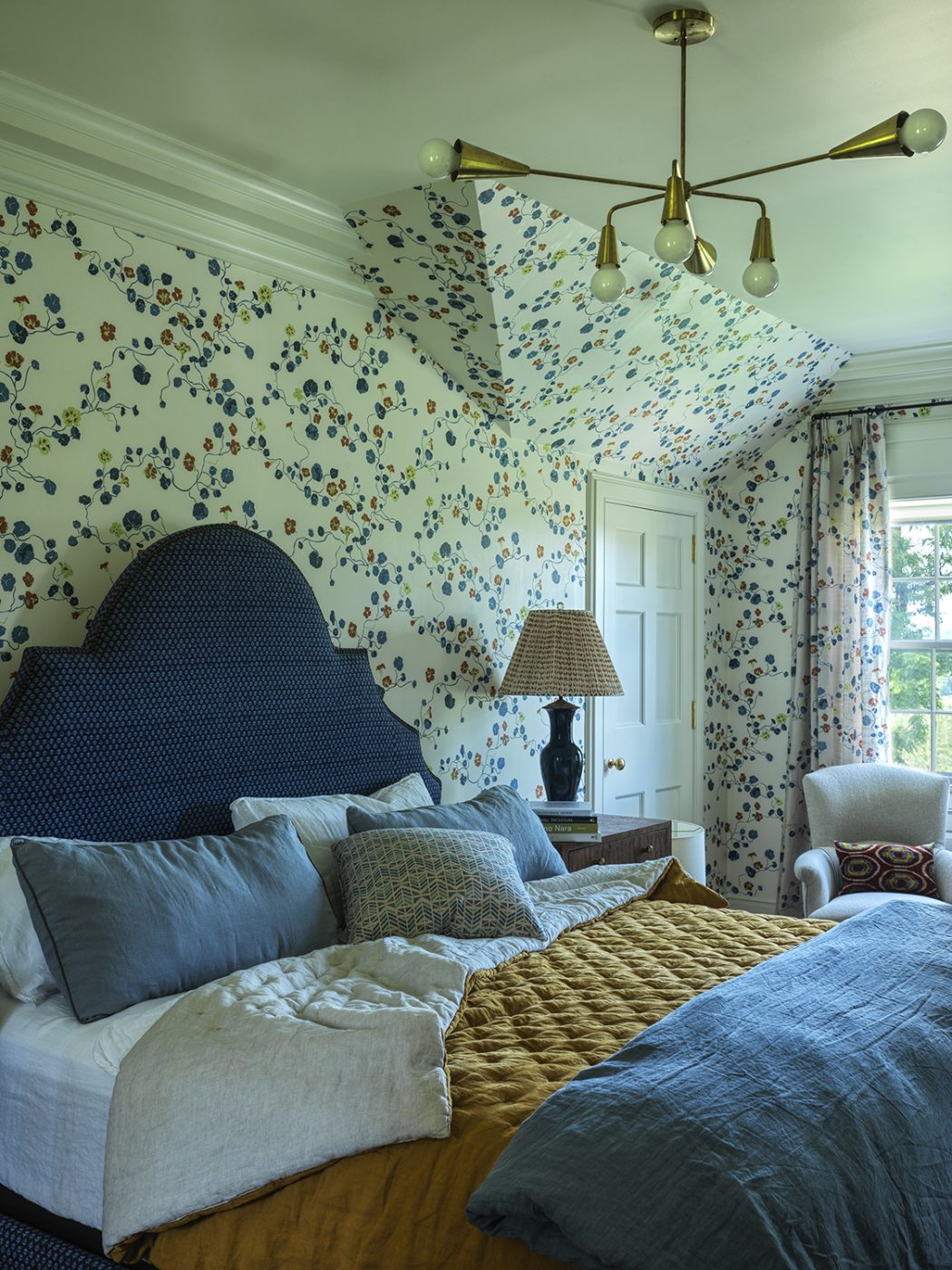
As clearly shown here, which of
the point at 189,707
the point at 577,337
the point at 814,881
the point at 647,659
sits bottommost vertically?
the point at 814,881

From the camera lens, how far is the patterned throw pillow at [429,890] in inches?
99.3

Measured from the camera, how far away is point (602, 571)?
4797 mm

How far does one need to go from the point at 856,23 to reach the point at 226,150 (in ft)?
5.08

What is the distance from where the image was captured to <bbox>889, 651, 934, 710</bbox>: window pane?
520 cm

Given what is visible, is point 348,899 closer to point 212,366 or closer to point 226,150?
point 212,366

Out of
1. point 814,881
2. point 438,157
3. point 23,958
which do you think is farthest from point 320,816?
point 814,881

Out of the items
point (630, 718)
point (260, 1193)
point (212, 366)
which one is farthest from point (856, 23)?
point (630, 718)

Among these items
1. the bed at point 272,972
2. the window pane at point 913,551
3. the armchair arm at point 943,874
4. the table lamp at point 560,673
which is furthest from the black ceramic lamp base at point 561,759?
the window pane at point 913,551

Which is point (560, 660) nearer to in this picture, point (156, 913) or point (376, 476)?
point (376, 476)

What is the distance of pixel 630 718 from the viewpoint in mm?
5000

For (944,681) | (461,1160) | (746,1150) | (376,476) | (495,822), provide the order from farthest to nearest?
(944,681) < (376,476) < (495,822) < (461,1160) < (746,1150)

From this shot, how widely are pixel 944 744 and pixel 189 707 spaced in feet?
12.1

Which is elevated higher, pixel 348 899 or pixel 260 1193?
pixel 348 899

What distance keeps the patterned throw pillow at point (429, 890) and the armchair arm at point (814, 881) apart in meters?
1.95
